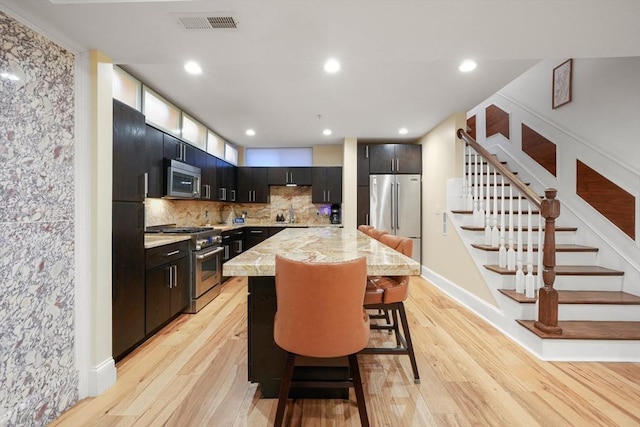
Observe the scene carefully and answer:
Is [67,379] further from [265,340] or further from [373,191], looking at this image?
[373,191]

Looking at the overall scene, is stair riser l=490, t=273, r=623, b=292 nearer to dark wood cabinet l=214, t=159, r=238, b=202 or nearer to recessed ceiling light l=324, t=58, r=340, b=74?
recessed ceiling light l=324, t=58, r=340, b=74

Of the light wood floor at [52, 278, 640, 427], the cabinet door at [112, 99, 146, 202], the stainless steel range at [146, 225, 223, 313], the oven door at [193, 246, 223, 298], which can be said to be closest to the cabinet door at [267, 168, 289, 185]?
the stainless steel range at [146, 225, 223, 313]

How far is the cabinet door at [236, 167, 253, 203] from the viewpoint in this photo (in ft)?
18.3

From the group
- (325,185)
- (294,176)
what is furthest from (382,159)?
(294,176)

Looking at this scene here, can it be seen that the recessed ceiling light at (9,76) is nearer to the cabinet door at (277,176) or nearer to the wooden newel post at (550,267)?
the wooden newel post at (550,267)

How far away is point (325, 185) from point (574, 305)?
4052 millimetres

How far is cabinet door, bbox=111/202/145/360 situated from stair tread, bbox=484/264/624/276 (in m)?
3.23

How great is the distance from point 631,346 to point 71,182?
4064 mm

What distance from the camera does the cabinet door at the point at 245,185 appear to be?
5.59 m

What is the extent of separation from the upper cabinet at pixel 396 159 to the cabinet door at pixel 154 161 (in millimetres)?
3393

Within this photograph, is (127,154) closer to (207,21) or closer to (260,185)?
(207,21)

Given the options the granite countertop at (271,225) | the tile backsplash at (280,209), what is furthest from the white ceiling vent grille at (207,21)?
the tile backsplash at (280,209)

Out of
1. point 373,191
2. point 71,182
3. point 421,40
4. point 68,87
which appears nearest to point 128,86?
point 68,87

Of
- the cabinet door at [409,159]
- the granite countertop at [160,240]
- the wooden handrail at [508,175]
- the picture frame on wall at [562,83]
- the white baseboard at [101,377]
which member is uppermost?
the picture frame on wall at [562,83]
